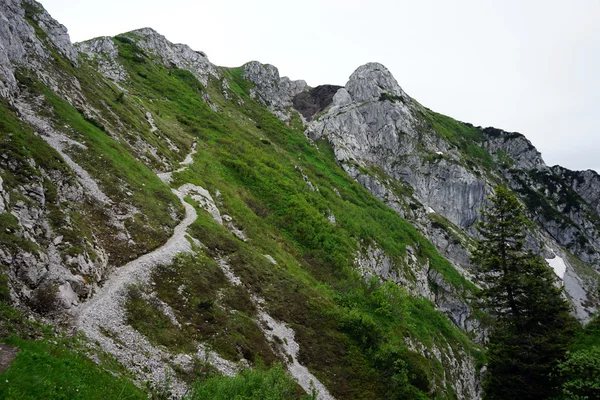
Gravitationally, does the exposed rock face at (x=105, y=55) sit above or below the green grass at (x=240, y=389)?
above

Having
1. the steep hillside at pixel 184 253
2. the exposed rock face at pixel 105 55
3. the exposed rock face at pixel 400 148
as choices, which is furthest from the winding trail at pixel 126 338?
the exposed rock face at pixel 400 148

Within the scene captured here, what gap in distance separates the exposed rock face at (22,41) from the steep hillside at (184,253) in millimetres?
353

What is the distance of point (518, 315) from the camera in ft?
95.2

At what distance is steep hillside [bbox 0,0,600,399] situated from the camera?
74.1ft

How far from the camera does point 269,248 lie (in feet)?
169

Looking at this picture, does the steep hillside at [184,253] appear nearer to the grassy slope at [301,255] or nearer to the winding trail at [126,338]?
the winding trail at [126,338]

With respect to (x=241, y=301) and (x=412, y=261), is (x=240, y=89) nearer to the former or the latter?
(x=412, y=261)

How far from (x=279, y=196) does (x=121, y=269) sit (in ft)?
142

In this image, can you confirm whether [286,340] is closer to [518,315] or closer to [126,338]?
[126,338]

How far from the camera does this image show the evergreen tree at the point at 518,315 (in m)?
25.4

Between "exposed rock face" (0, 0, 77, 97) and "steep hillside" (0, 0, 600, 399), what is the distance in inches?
13.9

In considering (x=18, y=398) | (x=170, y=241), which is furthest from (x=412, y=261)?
(x=18, y=398)

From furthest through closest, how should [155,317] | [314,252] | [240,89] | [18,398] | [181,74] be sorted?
[240,89] < [181,74] < [314,252] < [155,317] < [18,398]

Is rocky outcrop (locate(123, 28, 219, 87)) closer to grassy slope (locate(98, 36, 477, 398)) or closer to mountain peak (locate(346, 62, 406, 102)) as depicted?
grassy slope (locate(98, 36, 477, 398))
